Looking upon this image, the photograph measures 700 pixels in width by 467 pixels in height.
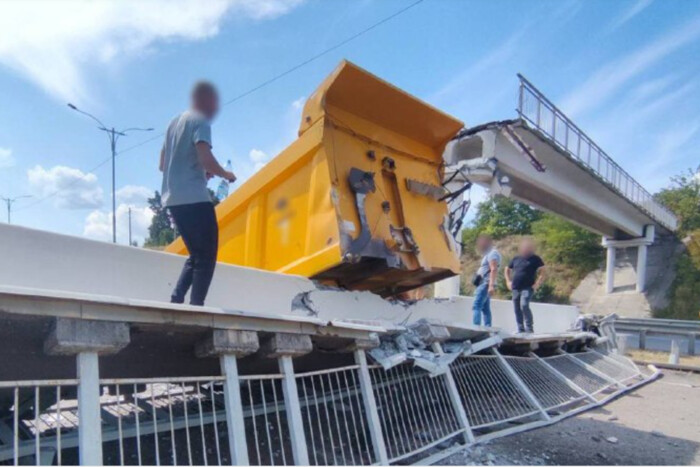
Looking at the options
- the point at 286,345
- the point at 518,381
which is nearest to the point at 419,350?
the point at 286,345

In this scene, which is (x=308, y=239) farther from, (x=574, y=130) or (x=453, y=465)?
(x=574, y=130)

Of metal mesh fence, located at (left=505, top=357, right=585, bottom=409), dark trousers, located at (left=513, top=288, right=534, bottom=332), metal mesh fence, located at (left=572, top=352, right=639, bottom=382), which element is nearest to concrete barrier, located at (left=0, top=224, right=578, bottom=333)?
metal mesh fence, located at (left=505, top=357, right=585, bottom=409)

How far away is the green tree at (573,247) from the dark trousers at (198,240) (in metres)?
29.9

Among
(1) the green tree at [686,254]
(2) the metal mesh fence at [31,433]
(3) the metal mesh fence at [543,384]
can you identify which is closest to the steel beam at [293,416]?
(2) the metal mesh fence at [31,433]

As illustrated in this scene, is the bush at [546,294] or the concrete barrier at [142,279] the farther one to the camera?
the bush at [546,294]


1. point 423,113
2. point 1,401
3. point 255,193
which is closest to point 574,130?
point 423,113

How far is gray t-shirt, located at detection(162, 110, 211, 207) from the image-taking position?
10.9 ft

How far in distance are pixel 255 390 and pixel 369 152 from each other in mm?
2876

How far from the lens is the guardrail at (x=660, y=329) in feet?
→ 40.8

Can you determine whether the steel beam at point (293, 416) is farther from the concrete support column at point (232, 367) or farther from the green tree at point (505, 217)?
the green tree at point (505, 217)

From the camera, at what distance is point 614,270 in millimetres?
28172

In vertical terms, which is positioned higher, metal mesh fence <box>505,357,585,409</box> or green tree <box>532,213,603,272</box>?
green tree <box>532,213,603,272</box>

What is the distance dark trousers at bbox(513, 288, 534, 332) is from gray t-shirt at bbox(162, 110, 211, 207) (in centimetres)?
603

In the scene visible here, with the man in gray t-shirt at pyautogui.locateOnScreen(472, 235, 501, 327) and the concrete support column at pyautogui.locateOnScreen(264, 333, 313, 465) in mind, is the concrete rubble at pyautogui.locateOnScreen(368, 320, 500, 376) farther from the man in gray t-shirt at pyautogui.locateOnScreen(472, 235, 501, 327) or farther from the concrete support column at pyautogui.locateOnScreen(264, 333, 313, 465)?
the man in gray t-shirt at pyautogui.locateOnScreen(472, 235, 501, 327)
